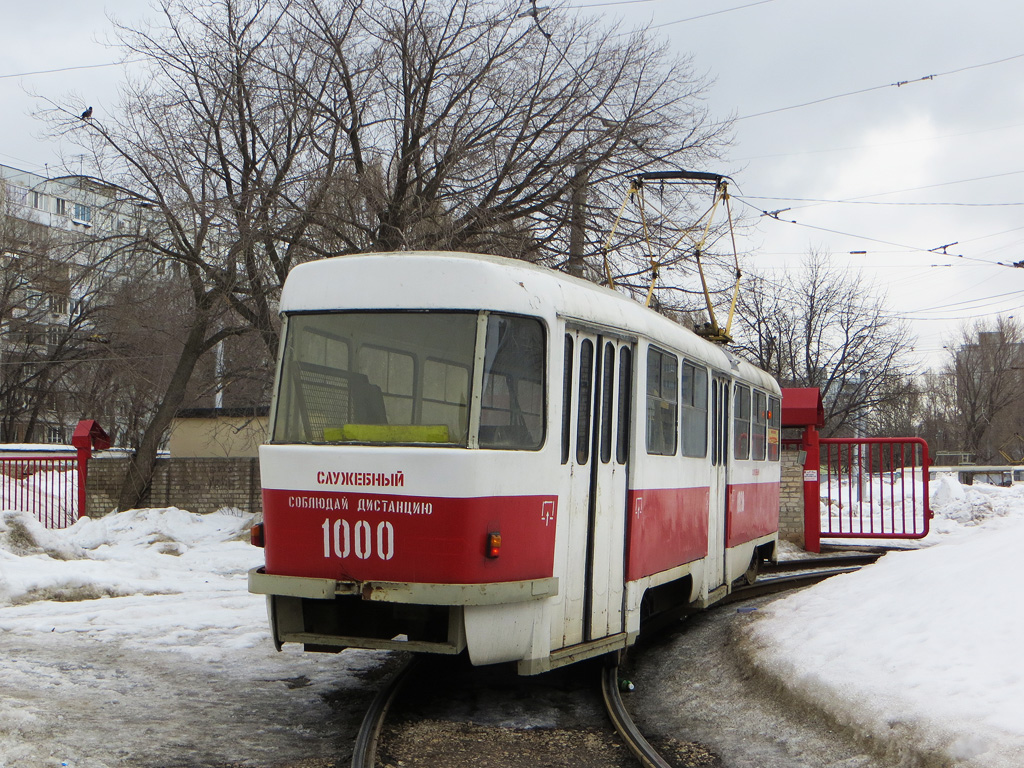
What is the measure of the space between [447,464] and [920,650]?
3.18m

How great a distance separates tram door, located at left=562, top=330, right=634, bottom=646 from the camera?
6.62 metres

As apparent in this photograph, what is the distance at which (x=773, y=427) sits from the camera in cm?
1312

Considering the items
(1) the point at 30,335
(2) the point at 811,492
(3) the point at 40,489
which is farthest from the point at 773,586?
(1) the point at 30,335

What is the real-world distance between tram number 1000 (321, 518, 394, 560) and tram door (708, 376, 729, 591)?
4292 millimetres

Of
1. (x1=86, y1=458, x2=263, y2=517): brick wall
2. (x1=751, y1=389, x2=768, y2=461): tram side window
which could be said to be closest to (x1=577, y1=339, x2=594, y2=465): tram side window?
(x1=751, y1=389, x2=768, y2=461): tram side window

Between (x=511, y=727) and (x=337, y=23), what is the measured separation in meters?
13.7

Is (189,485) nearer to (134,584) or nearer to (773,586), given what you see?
(134,584)

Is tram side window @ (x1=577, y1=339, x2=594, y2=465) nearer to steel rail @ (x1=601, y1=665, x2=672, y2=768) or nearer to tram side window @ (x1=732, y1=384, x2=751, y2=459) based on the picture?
steel rail @ (x1=601, y1=665, x2=672, y2=768)

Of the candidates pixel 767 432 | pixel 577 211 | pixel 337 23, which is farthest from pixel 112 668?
pixel 337 23

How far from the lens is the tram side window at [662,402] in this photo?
7691 mm

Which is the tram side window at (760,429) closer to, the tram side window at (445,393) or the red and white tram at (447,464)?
the red and white tram at (447,464)

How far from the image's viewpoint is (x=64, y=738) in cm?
577

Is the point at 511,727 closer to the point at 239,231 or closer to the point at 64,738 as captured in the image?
the point at 64,738

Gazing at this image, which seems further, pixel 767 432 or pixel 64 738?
pixel 767 432
